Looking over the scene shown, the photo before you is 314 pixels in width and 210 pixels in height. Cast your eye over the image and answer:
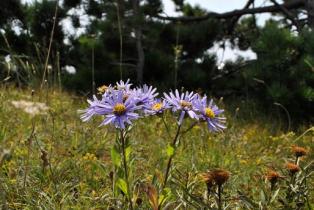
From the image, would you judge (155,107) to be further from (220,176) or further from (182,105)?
(220,176)

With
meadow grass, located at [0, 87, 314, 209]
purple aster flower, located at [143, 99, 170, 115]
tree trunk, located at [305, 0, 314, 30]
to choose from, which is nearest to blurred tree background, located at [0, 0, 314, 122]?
tree trunk, located at [305, 0, 314, 30]

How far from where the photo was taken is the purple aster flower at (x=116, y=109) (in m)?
1.42

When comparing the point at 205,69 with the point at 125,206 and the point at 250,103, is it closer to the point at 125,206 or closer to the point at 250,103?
the point at 250,103

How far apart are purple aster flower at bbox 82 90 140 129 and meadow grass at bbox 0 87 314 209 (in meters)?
0.28

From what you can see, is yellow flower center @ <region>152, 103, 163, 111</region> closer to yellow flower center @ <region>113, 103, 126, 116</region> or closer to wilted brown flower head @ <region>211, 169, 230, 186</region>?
yellow flower center @ <region>113, 103, 126, 116</region>

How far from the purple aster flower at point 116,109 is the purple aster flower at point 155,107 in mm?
57

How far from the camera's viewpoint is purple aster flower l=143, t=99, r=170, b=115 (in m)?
1.50

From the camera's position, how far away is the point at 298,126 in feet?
15.1

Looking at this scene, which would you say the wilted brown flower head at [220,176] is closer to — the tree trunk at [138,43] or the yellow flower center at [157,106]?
the yellow flower center at [157,106]

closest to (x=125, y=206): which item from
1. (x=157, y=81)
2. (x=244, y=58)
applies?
(x=157, y=81)

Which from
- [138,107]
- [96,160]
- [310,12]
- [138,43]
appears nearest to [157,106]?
→ [138,107]

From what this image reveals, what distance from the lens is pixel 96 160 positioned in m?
2.35

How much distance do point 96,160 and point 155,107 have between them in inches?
34.5

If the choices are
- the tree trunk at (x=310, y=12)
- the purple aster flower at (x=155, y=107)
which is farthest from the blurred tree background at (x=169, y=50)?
the purple aster flower at (x=155, y=107)
